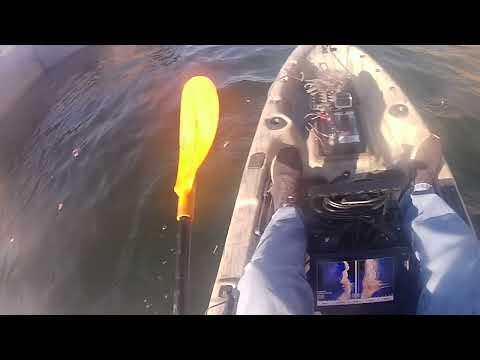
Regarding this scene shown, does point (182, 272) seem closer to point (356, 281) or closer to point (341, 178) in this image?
point (356, 281)

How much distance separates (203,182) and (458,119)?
3.45 m

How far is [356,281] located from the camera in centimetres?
206

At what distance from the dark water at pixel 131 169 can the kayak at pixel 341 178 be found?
894 mm

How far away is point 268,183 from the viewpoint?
3256 mm

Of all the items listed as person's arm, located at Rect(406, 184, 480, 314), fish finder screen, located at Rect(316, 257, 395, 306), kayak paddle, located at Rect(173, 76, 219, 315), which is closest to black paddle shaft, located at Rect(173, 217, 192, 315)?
kayak paddle, located at Rect(173, 76, 219, 315)

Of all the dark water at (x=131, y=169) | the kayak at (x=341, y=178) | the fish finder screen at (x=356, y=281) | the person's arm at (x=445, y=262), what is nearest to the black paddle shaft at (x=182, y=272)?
the kayak at (x=341, y=178)

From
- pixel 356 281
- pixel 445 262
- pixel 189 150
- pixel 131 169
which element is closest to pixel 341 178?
pixel 356 281

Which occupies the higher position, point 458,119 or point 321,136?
point 321,136

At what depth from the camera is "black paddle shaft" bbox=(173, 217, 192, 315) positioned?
225 cm

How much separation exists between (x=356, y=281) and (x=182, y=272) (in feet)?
3.56
